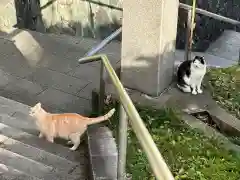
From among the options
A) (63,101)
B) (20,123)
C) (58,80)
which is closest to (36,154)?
(20,123)

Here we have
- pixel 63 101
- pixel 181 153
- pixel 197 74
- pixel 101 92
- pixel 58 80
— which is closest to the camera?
pixel 181 153

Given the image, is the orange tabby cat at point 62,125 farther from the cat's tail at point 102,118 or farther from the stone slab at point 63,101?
Result: the stone slab at point 63,101

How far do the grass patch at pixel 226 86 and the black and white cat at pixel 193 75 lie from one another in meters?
0.23

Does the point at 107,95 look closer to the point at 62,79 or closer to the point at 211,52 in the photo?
the point at 62,79

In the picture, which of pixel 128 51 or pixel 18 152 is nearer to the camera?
pixel 18 152

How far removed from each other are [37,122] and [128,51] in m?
1.23

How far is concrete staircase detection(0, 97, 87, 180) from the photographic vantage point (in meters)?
4.19

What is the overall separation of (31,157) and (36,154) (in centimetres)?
8

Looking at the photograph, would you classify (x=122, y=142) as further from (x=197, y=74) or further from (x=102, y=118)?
(x=197, y=74)

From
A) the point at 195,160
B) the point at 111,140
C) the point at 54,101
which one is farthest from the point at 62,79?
the point at 195,160

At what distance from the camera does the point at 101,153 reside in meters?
4.26

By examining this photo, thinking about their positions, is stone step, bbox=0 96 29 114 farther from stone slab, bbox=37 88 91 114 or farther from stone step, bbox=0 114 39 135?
stone slab, bbox=37 88 91 114

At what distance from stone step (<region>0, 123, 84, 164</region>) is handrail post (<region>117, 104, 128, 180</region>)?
4.12ft

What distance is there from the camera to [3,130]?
4953 mm
